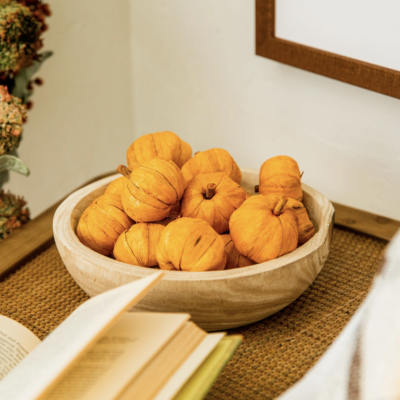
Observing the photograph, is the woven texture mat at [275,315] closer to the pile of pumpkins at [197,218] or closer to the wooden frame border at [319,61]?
the pile of pumpkins at [197,218]

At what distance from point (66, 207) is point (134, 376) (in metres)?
0.32

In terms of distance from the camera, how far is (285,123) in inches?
42.5

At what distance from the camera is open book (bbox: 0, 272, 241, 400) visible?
37 centimetres

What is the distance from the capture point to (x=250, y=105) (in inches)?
44.8

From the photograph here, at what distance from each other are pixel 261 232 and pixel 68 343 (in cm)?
23

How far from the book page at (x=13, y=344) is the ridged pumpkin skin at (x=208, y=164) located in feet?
0.86

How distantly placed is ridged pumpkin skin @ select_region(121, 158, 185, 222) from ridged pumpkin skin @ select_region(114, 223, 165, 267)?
19 millimetres

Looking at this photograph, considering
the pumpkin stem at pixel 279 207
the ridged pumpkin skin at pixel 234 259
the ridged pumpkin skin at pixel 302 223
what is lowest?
the ridged pumpkin skin at pixel 234 259

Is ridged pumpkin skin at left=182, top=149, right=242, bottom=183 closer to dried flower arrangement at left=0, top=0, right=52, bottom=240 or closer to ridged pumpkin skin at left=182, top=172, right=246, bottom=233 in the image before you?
ridged pumpkin skin at left=182, top=172, right=246, bottom=233

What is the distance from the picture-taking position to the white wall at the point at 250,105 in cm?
93

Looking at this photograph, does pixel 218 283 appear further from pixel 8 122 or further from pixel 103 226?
pixel 8 122

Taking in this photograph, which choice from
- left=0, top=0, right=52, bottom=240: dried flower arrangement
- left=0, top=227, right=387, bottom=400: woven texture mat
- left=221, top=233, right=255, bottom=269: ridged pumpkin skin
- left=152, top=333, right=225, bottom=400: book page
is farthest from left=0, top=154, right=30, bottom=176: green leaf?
left=152, top=333, right=225, bottom=400: book page

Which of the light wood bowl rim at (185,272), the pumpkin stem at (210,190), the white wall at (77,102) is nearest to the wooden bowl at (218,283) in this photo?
the light wood bowl rim at (185,272)

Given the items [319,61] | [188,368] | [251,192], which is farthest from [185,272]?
[319,61]
